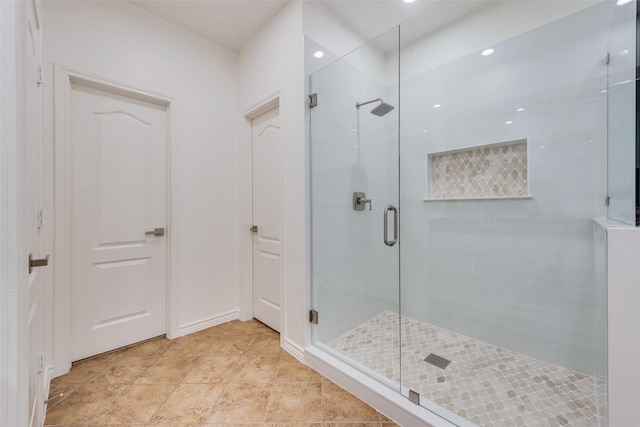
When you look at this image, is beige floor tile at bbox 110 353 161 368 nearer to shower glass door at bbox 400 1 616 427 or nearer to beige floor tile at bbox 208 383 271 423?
beige floor tile at bbox 208 383 271 423

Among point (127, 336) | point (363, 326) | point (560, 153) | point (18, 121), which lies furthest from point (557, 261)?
point (127, 336)

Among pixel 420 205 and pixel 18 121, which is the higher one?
pixel 18 121

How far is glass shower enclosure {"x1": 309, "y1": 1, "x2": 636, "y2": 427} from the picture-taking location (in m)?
1.61

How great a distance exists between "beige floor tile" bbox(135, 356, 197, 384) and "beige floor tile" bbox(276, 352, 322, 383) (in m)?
0.65

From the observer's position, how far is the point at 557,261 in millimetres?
1789

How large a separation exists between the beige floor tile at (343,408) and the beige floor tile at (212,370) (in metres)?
0.68

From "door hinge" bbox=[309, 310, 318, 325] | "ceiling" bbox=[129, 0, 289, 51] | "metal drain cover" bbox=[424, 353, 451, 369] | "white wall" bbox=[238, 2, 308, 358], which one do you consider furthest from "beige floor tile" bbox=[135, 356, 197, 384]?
"ceiling" bbox=[129, 0, 289, 51]

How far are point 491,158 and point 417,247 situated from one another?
94 centimetres

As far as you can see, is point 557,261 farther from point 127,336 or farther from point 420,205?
point 127,336

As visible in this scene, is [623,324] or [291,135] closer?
[623,324]

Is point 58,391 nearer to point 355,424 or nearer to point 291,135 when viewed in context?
point 355,424

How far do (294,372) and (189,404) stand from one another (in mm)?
645

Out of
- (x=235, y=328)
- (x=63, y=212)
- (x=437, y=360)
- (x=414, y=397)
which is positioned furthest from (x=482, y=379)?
(x=63, y=212)

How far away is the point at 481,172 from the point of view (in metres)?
2.15
